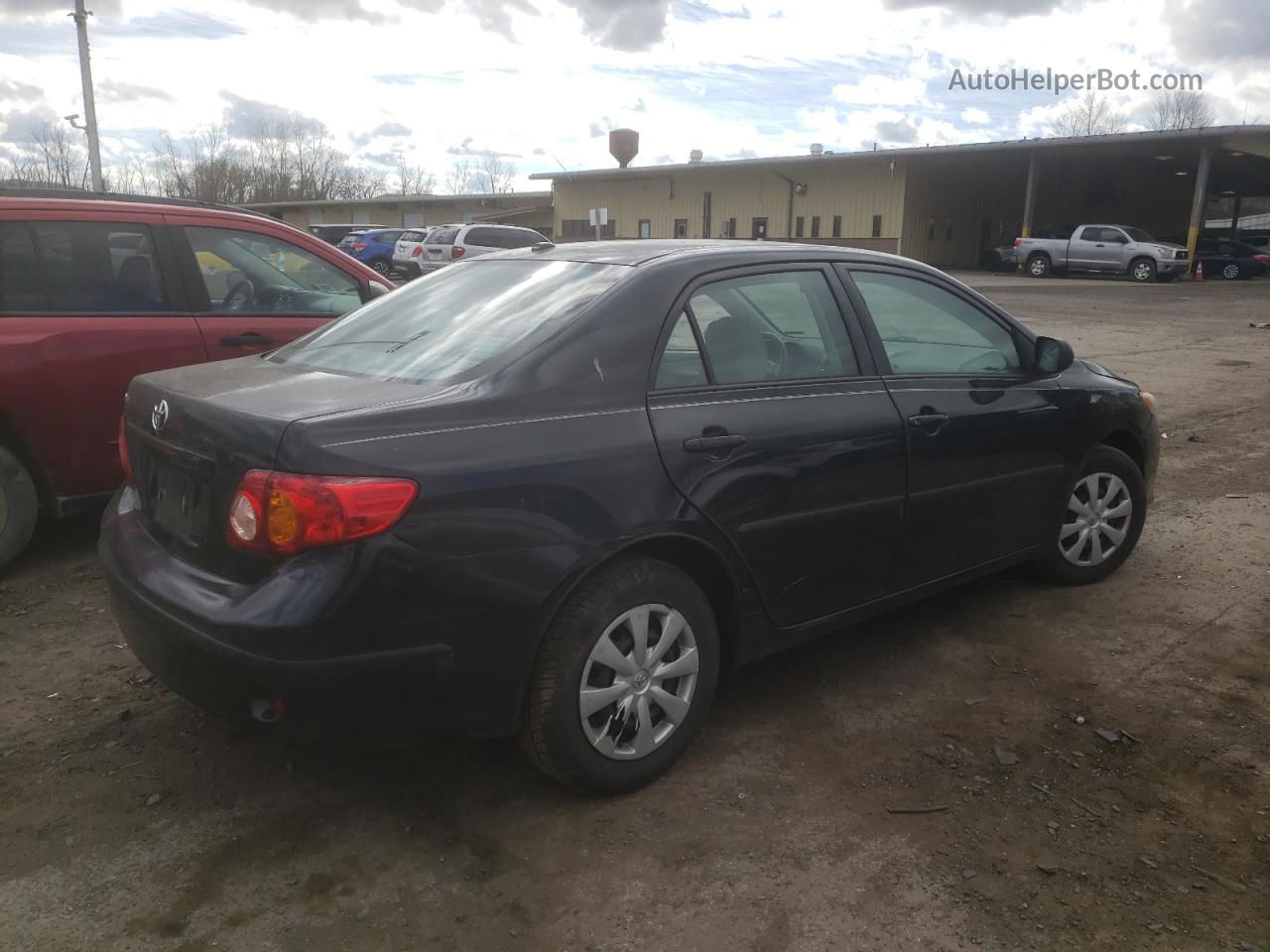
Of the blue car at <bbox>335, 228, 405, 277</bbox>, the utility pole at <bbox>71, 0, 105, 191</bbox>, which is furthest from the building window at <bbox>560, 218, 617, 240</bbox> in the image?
the utility pole at <bbox>71, 0, 105, 191</bbox>

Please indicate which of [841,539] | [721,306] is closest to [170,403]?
[721,306]

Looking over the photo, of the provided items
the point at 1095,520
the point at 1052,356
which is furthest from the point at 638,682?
the point at 1095,520

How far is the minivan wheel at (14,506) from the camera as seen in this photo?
4.61 meters

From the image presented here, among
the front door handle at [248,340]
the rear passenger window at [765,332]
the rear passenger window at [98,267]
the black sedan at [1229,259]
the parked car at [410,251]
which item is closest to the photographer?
the rear passenger window at [765,332]

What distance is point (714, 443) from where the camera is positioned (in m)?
3.05

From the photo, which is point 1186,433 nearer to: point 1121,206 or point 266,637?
point 266,637

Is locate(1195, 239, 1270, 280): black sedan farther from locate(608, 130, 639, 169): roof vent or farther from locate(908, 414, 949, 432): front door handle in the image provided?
locate(908, 414, 949, 432): front door handle

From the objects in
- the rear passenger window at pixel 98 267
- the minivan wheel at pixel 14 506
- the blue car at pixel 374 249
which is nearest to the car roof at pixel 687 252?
the rear passenger window at pixel 98 267

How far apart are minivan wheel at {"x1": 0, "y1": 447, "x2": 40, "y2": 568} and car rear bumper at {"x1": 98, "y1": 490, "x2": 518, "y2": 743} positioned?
2394 mm

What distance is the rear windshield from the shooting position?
3008 millimetres

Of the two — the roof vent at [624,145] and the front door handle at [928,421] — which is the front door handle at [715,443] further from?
the roof vent at [624,145]

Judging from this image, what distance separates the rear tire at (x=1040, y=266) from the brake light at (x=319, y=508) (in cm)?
3530

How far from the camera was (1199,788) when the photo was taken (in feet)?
10.2

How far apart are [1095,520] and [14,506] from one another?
195 inches
